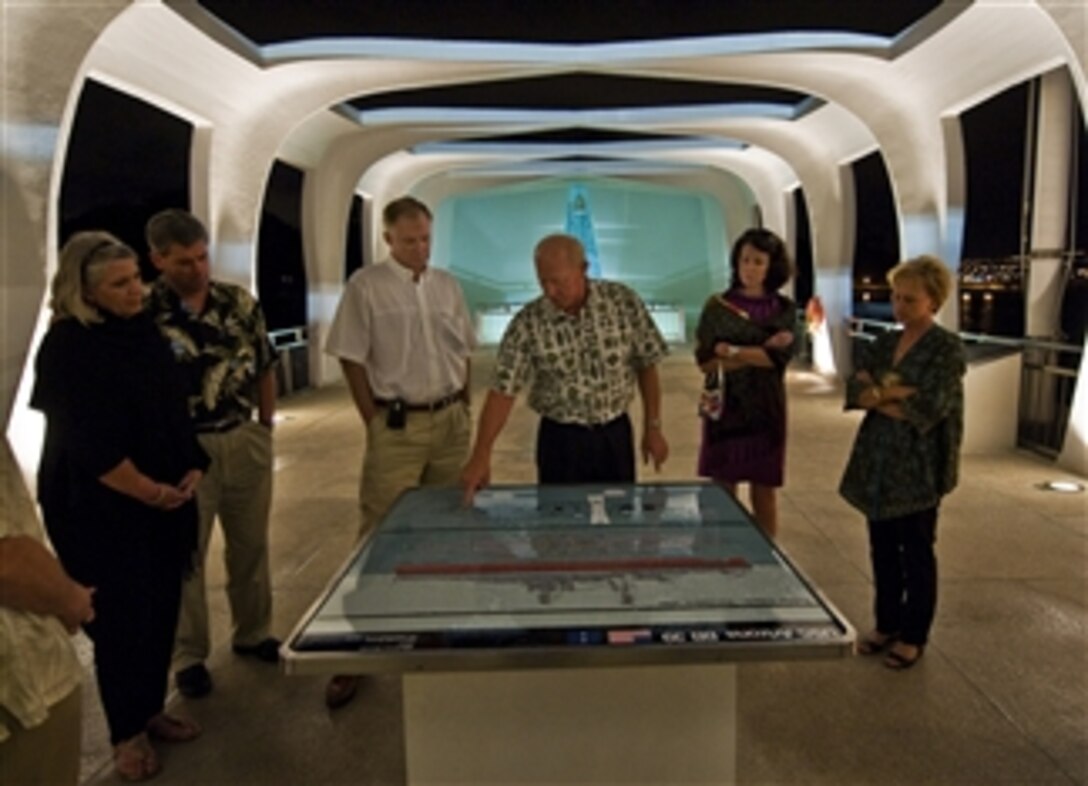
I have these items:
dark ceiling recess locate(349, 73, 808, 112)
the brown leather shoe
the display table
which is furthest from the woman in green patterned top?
dark ceiling recess locate(349, 73, 808, 112)

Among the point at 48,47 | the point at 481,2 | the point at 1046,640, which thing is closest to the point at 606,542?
the point at 1046,640

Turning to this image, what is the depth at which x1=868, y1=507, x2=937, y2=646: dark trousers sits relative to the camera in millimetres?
3145

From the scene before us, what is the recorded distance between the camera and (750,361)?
3.46m

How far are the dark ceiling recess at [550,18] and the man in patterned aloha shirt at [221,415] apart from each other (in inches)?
199

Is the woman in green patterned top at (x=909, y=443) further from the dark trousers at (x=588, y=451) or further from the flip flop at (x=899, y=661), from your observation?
the dark trousers at (x=588, y=451)

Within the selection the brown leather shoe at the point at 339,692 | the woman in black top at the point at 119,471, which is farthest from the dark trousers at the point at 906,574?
the woman in black top at the point at 119,471

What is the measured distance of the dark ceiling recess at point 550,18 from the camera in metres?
7.22

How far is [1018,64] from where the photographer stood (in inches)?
284

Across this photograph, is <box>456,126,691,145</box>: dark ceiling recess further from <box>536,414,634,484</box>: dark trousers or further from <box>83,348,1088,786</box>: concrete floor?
<box>536,414,634,484</box>: dark trousers

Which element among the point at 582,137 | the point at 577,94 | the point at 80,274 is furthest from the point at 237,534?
the point at 582,137

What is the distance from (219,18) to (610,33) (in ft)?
12.1

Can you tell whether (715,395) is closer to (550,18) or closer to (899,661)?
(899,661)

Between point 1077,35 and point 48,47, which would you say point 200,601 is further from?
point 1077,35

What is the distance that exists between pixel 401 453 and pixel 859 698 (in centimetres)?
190
